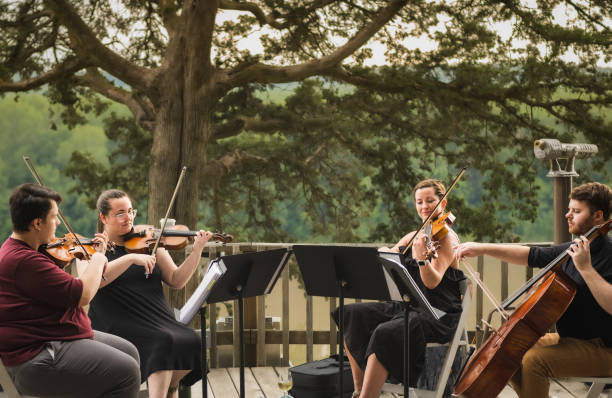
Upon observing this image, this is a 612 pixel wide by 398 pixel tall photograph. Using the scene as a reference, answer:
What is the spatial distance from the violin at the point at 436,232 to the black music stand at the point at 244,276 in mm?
665

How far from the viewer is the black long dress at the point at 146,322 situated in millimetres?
3352

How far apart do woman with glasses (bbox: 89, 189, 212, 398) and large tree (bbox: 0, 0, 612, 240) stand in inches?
167

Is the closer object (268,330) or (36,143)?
(268,330)

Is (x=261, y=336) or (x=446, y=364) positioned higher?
(x=446, y=364)

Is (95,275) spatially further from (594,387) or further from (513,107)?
(513,107)

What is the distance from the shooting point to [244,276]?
3.19m

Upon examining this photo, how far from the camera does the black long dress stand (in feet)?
11.0

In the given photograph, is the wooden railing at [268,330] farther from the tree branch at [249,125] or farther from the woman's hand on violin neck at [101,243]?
the tree branch at [249,125]

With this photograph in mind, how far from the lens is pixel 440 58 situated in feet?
28.6

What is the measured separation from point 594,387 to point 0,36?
7.47m

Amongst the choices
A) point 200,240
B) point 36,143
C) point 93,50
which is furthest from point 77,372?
point 36,143

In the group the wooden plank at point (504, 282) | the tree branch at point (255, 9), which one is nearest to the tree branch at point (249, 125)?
the tree branch at point (255, 9)

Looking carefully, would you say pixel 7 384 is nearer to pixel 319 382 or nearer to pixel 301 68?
pixel 319 382

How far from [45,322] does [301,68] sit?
5841 millimetres
